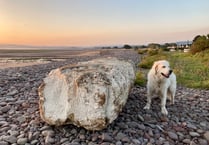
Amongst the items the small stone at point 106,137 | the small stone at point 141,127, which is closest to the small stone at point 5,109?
the small stone at point 106,137

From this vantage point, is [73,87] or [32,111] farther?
[32,111]

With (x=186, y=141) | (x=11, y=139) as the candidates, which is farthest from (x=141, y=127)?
(x=11, y=139)

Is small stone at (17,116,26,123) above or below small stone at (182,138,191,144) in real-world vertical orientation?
above

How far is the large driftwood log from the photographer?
15.6 feet

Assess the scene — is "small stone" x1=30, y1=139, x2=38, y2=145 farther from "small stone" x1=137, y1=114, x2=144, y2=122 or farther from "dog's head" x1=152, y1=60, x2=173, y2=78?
"dog's head" x1=152, y1=60, x2=173, y2=78

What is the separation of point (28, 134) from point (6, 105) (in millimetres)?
2098

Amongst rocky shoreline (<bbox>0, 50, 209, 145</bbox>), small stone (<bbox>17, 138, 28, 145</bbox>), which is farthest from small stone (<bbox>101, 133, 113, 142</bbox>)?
small stone (<bbox>17, 138, 28, 145</bbox>)

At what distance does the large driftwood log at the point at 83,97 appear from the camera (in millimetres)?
4758

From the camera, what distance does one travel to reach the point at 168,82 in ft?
21.9

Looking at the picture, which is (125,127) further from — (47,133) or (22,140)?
(22,140)

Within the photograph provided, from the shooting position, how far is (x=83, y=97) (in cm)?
482

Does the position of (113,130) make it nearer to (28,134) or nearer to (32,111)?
(28,134)

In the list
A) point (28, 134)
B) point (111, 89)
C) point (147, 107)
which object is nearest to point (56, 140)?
point (28, 134)

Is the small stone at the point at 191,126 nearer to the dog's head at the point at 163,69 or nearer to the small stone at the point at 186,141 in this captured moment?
the small stone at the point at 186,141
